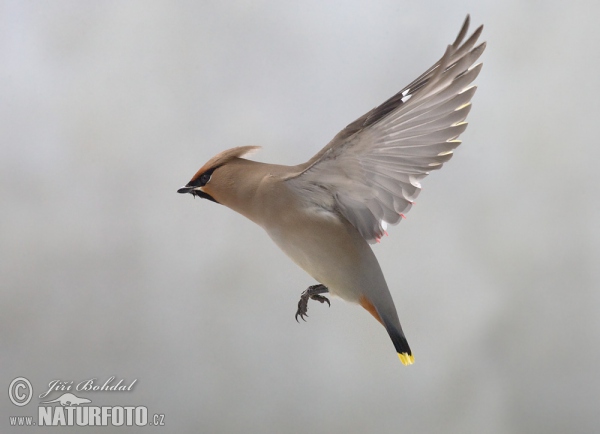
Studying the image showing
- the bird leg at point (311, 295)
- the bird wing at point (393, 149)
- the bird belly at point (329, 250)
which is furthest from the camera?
the bird leg at point (311, 295)

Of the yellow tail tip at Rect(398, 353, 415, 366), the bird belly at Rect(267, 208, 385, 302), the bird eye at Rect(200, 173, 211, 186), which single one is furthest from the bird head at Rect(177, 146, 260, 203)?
the yellow tail tip at Rect(398, 353, 415, 366)

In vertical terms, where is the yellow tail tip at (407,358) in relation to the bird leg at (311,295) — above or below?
below

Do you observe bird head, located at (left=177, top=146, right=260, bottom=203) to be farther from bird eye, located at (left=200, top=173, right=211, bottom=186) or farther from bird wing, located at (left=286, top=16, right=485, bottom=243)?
bird wing, located at (left=286, top=16, right=485, bottom=243)

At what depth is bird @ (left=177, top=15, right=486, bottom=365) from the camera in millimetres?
1299

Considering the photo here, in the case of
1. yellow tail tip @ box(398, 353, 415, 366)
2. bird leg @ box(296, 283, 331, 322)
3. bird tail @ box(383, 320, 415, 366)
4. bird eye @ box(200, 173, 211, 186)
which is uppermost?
bird eye @ box(200, 173, 211, 186)

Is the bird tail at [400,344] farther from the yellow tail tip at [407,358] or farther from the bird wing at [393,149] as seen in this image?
the bird wing at [393,149]

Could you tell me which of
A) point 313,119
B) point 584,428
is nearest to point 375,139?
point 313,119

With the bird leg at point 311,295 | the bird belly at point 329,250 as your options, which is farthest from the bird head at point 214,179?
the bird leg at point 311,295

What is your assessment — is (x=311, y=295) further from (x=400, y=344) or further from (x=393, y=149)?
(x=393, y=149)

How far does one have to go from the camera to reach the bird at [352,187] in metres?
1.30

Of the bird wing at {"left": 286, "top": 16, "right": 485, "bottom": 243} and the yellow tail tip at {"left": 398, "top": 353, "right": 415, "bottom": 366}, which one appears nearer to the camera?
the bird wing at {"left": 286, "top": 16, "right": 485, "bottom": 243}

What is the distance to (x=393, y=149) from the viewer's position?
1.34m

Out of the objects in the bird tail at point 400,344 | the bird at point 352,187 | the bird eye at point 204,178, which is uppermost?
the bird eye at point 204,178

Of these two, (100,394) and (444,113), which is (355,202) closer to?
(444,113)
